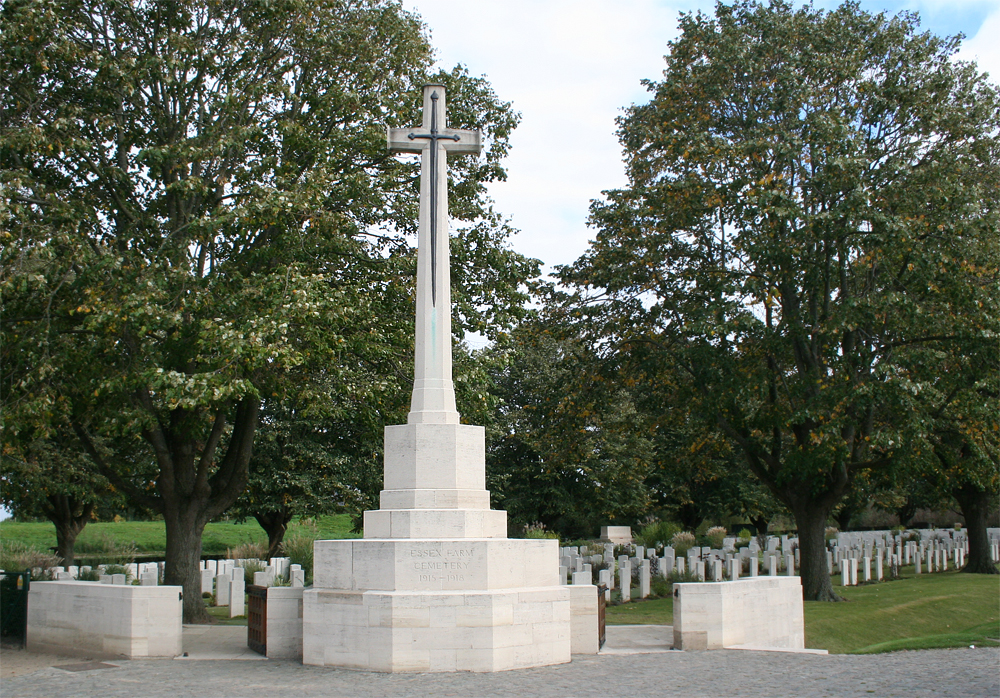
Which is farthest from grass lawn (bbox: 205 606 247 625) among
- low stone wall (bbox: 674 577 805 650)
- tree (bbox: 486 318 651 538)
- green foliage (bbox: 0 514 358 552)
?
green foliage (bbox: 0 514 358 552)

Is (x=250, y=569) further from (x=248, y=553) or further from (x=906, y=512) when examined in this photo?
(x=906, y=512)

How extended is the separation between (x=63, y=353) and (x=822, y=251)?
45.2ft

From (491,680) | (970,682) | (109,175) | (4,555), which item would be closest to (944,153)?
(970,682)

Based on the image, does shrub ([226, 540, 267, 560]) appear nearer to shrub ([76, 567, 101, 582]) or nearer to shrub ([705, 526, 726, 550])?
shrub ([76, 567, 101, 582])

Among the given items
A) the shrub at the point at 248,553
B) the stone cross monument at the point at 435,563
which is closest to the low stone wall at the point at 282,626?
the stone cross monument at the point at 435,563

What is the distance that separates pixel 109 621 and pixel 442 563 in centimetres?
436

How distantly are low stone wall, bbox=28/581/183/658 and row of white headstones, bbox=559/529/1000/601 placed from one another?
594 cm

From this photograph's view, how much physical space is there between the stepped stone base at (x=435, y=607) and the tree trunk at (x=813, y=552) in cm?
1044

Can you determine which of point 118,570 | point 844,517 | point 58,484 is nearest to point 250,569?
point 118,570

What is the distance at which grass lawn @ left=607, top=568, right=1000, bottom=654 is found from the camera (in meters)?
12.0

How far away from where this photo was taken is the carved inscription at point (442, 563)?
372 inches

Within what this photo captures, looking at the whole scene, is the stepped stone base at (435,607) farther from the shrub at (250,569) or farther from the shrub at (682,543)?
the shrub at (682,543)

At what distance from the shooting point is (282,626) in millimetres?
10492

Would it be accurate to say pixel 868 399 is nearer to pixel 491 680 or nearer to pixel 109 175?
pixel 491 680
